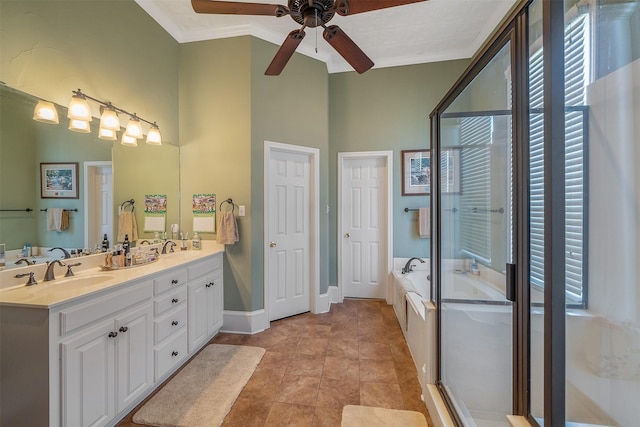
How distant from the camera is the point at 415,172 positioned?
3.48 metres

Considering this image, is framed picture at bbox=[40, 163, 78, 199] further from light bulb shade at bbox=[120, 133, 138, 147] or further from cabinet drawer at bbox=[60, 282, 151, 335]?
cabinet drawer at bbox=[60, 282, 151, 335]

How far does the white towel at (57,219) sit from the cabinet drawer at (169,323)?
36.0 inches

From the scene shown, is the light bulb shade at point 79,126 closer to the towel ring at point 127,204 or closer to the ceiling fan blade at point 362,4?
the towel ring at point 127,204

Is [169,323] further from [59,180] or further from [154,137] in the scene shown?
[154,137]

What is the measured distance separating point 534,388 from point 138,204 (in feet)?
9.90

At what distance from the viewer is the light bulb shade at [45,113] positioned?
1609 millimetres

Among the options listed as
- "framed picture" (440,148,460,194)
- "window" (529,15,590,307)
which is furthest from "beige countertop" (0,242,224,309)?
"framed picture" (440,148,460,194)

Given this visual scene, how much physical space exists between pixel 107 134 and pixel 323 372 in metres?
2.57

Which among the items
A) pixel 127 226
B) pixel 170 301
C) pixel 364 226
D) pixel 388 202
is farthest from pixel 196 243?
pixel 388 202

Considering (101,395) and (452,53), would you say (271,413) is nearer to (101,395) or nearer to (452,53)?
(101,395)

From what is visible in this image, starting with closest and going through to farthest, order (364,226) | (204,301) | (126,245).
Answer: (126,245)
(204,301)
(364,226)

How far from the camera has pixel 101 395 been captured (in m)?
1.40

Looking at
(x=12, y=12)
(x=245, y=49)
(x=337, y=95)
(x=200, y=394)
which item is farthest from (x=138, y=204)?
(x=337, y=95)

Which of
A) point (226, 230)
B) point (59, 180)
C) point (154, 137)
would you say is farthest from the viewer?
point (226, 230)
